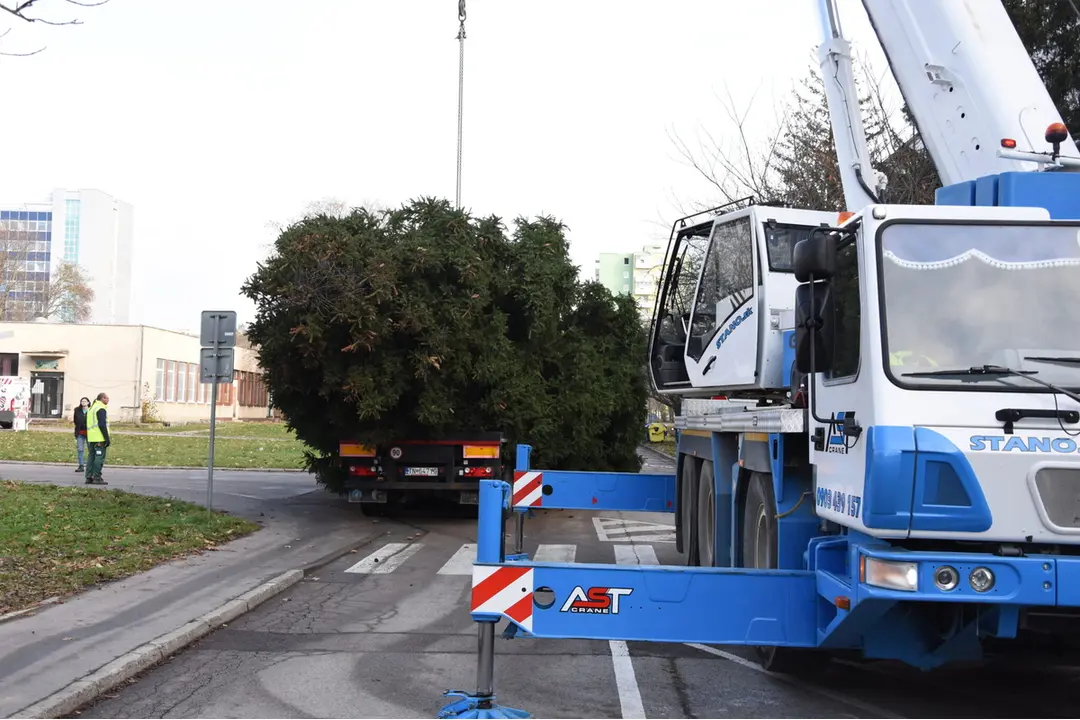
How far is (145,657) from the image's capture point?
293 inches

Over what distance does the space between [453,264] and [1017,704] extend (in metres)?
10.7

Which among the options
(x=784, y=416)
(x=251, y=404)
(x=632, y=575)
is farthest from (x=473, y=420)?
(x=251, y=404)

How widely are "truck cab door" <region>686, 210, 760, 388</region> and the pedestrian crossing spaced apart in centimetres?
331

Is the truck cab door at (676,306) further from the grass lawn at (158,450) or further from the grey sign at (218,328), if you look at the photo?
the grass lawn at (158,450)

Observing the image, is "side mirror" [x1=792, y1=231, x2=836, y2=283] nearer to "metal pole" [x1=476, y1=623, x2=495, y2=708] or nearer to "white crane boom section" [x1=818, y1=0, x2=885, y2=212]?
"metal pole" [x1=476, y1=623, x2=495, y2=708]

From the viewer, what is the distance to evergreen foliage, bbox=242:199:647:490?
1518 centimetres

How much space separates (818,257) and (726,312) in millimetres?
3591

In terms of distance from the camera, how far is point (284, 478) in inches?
1017

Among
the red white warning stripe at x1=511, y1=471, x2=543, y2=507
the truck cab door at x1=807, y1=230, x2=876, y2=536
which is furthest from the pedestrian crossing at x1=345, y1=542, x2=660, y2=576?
the truck cab door at x1=807, y1=230, x2=876, y2=536

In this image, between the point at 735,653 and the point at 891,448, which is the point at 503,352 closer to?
the point at 735,653

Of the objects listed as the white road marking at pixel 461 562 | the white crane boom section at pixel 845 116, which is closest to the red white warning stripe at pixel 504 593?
the white crane boom section at pixel 845 116

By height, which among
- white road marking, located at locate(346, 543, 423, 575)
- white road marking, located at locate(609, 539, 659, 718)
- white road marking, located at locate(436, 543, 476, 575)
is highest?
white road marking, located at locate(609, 539, 659, 718)

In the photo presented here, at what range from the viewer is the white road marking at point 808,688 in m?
6.56

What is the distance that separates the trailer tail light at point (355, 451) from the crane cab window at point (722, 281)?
24.2ft
